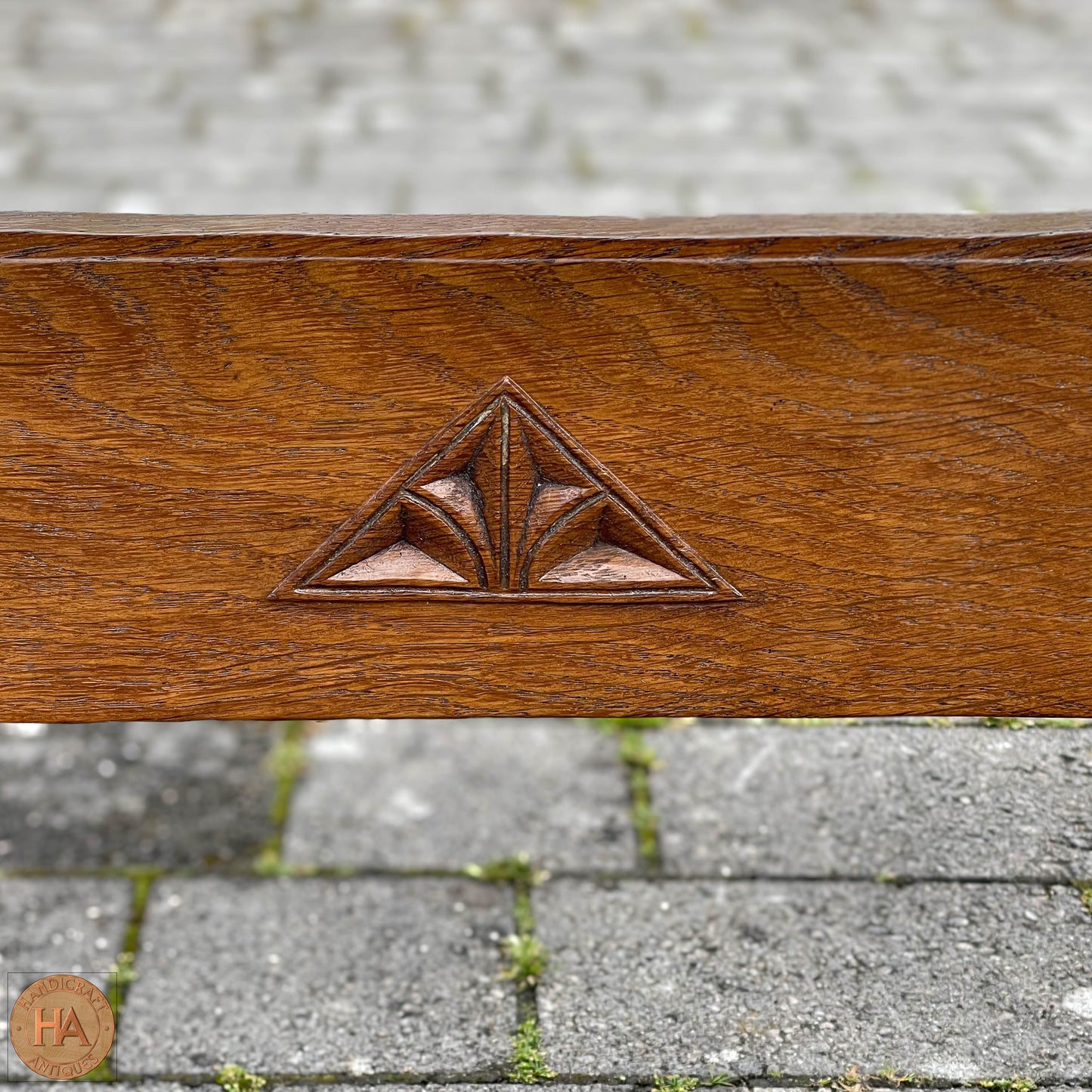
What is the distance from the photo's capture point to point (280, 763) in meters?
1.86

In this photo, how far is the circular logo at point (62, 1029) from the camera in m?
1.28

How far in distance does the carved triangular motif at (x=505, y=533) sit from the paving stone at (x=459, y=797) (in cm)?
59

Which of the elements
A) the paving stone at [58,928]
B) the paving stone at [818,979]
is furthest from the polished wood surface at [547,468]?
the paving stone at [58,928]

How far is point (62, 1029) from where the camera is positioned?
51.3 inches

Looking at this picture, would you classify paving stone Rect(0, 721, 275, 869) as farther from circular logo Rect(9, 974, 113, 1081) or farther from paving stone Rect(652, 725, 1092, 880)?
paving stone Rect(652, 725, 1092, 880)

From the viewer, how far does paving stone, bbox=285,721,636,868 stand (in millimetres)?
1612

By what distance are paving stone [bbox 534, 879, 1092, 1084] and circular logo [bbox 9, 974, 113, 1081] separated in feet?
1.32

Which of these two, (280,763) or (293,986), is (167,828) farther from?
(293,986)

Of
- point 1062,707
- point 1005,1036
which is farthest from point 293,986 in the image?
point 1062,707

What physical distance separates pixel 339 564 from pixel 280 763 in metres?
0.86

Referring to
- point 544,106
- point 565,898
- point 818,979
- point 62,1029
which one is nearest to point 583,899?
point 565,898

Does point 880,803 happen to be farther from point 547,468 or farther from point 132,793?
point 132,793

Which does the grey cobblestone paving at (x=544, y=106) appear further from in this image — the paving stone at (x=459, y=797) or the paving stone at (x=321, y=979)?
the paving stone at (x=321, y=979)

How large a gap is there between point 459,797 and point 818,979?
556mm
